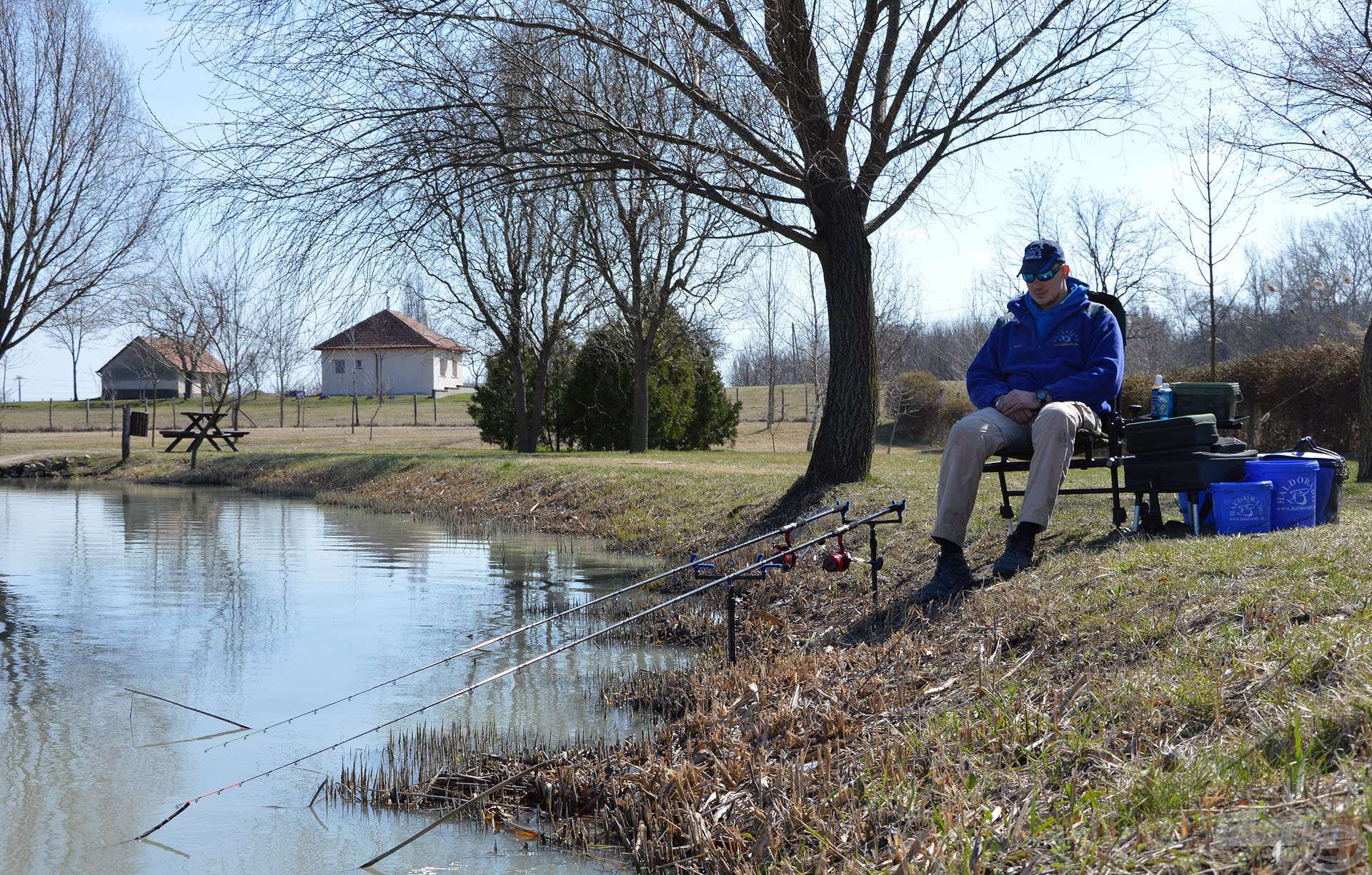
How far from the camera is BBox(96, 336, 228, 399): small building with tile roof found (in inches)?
1351

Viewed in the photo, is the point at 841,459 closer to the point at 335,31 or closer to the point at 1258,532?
the point at 1258,532

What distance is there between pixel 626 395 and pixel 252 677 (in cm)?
2139

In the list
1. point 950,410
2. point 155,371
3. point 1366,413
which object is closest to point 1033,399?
point 1366,413

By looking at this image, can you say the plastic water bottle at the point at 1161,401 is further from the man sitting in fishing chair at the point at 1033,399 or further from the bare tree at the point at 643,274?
the bare tree at the point at 643,274

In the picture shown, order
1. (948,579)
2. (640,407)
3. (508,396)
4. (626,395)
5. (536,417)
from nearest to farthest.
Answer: (948,579) → (640,407) → (536,417) → (626,395) → (508,396)

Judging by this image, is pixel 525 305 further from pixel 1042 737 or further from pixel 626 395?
pixel 1042 737

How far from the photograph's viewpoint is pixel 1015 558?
21.2 ft

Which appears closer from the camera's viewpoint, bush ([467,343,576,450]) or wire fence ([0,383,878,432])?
bush ([467,343,576,450])

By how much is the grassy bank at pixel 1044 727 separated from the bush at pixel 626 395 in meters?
20.5

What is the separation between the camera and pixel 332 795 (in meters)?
4.92

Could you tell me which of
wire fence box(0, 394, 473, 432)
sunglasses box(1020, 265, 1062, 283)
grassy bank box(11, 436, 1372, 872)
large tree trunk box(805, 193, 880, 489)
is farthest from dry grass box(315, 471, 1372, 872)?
wire fence box(0, 394, 473, 432)

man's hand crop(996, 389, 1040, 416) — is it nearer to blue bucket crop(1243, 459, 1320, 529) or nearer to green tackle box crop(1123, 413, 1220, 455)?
green tackle box crop(1123, 413, 1220, 455)

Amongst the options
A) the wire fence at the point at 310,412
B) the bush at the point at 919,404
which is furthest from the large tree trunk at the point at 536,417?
the wire fence at the point at 310,412

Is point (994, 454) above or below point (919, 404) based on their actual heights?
below
